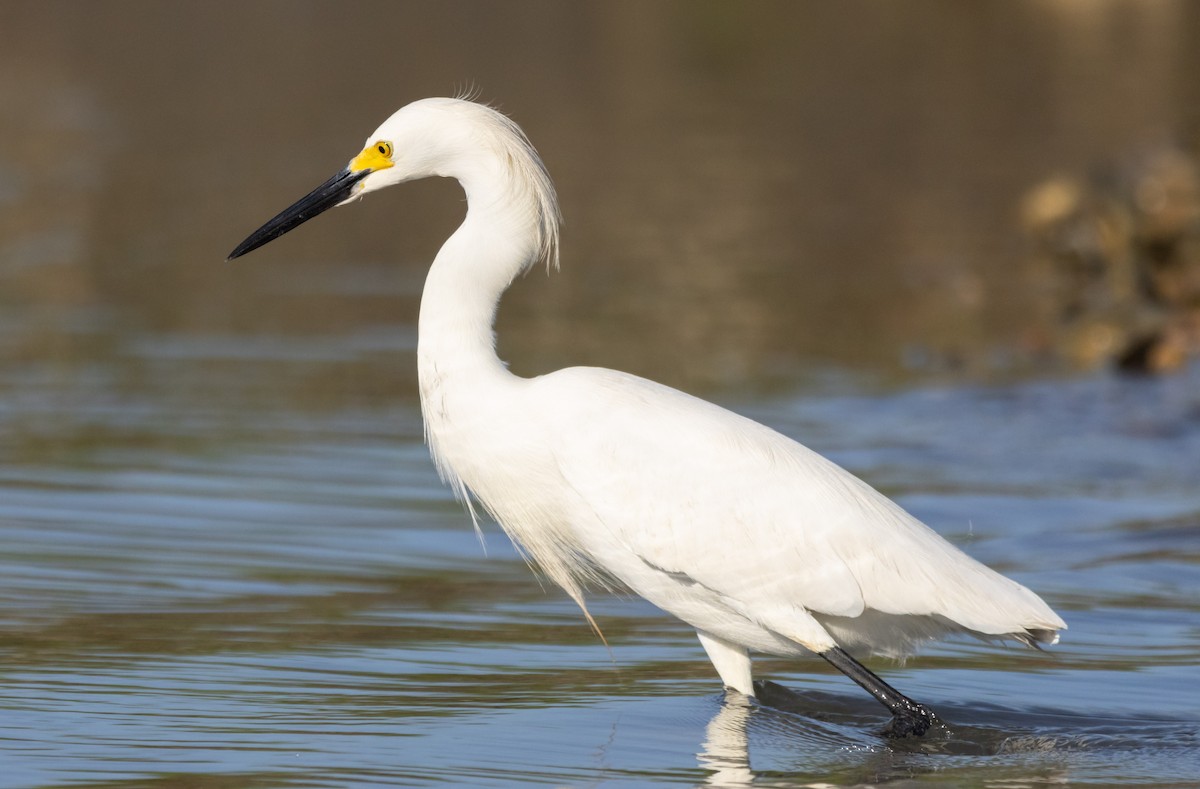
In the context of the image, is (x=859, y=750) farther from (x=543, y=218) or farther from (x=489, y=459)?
(x=543, y=218)

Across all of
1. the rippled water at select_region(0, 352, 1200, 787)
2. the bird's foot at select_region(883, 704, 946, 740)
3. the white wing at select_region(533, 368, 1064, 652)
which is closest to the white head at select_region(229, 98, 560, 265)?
the white wing at select_region(533, 368, 1064, 652)

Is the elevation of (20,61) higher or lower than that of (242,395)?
higher

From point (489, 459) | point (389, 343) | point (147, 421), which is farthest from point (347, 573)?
point (389, 343)

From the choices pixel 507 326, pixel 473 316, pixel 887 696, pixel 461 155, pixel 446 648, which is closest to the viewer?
pixel 887 696

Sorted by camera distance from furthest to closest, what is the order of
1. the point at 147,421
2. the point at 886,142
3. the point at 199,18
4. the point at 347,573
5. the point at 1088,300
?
the point at 199,18 < the point at 886,142 < the point at 1088,300 < the point at 147,421 < the point at 347,573

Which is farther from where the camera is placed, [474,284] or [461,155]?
[461,155]

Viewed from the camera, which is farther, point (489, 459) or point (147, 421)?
point (147, 421)

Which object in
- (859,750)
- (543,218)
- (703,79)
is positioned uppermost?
(703,79)

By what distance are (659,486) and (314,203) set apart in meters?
1.83

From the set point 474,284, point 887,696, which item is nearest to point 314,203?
point 474,284

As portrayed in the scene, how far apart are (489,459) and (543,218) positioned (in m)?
0.97

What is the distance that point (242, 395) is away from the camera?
12.5 metres

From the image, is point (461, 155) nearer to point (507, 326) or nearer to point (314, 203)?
point (314, 203)

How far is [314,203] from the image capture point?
24.1 ft
